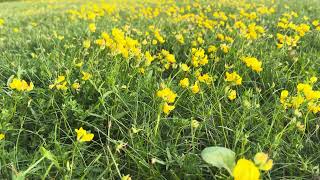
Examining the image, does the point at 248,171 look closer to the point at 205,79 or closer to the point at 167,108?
the point at 167,108

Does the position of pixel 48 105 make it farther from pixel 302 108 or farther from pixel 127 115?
pixel 302 108

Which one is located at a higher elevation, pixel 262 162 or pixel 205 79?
pixel 262 162

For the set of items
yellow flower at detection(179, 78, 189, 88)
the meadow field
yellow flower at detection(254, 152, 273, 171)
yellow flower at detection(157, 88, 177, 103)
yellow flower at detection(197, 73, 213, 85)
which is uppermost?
yellow flower at detection(254, 152, 273, 171)

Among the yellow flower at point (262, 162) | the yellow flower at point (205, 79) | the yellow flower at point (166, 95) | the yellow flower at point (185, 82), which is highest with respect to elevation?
the yellow flower at point (262, 162)

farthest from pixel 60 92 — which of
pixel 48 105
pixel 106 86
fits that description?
pixel 106 86

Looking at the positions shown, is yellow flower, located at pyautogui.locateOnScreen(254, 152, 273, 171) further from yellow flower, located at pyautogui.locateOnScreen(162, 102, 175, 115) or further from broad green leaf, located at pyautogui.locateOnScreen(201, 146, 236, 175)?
yellow flower, located at pyautogui.locateOnScreen(162, 102, 175, 115)

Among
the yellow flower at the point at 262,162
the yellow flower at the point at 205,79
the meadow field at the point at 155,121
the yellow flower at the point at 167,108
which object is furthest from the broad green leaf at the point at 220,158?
the yellow flower at the point at 205,79

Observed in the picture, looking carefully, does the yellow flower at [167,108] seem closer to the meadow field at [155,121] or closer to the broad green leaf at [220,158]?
the meadow field at [155,121]

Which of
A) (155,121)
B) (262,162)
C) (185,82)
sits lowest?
(155,121)

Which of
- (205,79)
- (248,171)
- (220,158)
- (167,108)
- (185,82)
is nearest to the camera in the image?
(248,171)

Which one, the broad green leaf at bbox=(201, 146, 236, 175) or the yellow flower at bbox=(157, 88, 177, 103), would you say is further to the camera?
the yellow flower at bbox=(157, 88, 177, 103)

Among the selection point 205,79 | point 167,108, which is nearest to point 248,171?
point 167,108

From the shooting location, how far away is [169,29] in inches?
152

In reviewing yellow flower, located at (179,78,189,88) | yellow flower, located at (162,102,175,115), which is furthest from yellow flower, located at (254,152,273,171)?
yellow flower, located at (179,78,189,88)
